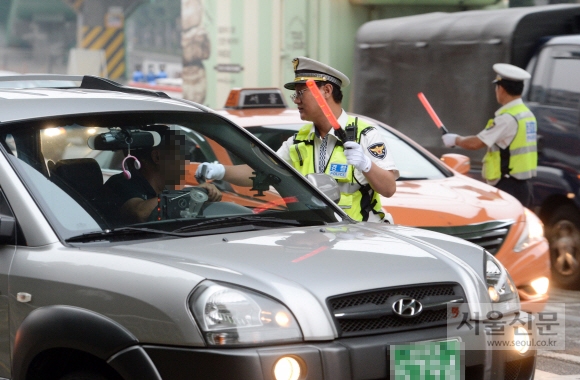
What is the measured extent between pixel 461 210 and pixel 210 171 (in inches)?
103

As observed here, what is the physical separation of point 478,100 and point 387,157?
5.19m

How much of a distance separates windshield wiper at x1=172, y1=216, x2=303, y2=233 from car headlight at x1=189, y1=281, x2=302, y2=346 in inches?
25.5

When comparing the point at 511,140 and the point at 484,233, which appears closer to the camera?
the point at 484,233

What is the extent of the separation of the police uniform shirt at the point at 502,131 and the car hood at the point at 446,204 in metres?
1.21

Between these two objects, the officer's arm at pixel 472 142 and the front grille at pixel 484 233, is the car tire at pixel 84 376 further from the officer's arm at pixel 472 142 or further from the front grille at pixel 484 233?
the officer's arm at pixel 472 142

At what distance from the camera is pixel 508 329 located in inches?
161

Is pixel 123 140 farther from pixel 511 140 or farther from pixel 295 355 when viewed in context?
pixel 511 140

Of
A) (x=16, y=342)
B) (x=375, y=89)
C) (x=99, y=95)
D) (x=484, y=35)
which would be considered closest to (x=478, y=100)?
(x=484, y=35)

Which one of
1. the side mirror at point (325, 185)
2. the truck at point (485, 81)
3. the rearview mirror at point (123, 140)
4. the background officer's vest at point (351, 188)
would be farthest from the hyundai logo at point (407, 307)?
the truck at point (485, 81)

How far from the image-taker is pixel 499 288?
421 centimetres

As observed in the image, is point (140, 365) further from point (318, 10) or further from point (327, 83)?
point (318, 10)

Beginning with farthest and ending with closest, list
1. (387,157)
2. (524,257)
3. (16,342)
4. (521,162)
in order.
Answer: (521,162) → (524,257) → (387,157) → (16,342)

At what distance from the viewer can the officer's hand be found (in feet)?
15.6

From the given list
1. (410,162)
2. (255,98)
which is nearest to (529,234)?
(410,162)
